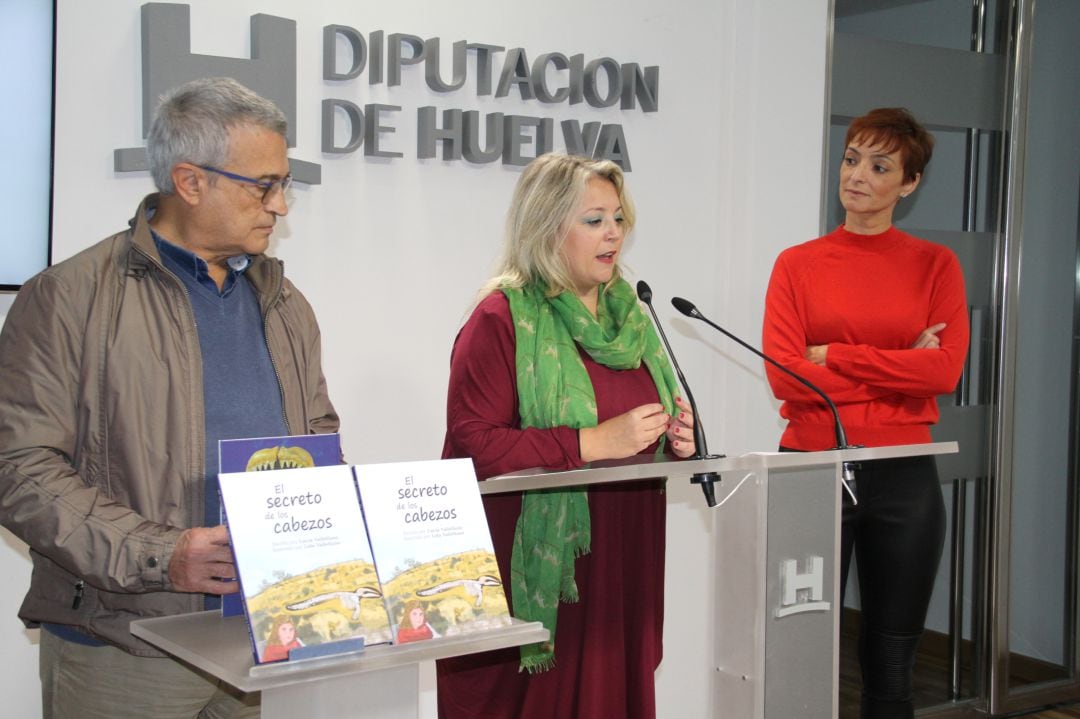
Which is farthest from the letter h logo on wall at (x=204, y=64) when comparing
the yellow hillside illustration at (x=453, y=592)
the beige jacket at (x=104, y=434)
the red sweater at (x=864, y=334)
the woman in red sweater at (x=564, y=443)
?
the yellow hillside illustration at (x=453, y=592)

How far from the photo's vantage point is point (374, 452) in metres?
3.48

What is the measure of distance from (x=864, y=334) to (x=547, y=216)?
1.22 metres

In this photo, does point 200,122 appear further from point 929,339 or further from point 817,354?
point 929,339

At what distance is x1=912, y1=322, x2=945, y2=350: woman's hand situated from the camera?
3.48 meters

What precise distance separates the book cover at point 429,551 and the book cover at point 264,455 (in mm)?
165

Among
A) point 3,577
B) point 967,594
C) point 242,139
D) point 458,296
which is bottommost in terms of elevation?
point 967,594

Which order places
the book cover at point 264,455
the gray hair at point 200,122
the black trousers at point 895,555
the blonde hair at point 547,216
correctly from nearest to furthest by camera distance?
the book cover at point 264,455
the gray hair at point 200,122
the blonde hair at point 547,216
the black trousers at point 895,555

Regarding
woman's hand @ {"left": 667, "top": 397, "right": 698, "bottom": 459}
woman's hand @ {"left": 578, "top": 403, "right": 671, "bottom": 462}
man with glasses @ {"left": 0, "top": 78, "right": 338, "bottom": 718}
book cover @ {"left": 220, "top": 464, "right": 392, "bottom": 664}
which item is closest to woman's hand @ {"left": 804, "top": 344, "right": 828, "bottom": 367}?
woman's hand @ {"left": 667, "top": 397, "right": 698, "bottom": 459}

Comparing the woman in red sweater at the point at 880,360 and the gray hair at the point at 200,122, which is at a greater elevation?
the gray hair at the point at 200,122

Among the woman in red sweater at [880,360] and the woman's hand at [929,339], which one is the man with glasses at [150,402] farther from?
the woman's hand at [929,339]

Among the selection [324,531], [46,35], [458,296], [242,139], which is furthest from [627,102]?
[324,531]

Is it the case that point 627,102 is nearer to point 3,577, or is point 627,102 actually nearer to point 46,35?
point 46,35

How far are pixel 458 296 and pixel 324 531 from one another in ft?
7.16

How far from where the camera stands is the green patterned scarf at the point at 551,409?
259cm
